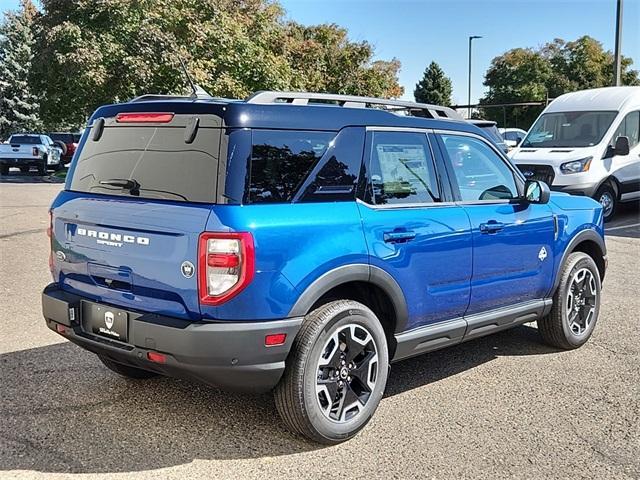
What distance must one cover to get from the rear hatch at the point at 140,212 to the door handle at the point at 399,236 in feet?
3.53

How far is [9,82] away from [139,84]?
2673 centimetres

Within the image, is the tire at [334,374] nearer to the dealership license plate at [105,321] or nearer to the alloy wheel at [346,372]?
the alloy wheel at [346,372]

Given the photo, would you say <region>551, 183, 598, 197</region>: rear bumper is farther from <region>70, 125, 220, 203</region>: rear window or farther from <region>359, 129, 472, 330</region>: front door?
<region>70, 125, 220, 203</region>: rear window

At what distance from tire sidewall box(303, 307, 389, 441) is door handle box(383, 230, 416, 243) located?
0.43 meters

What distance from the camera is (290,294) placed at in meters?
3.40

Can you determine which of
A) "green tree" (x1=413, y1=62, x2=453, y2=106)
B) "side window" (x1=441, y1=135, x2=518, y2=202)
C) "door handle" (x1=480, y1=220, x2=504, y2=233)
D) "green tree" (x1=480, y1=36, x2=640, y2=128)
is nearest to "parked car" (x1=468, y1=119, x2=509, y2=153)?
"side window" (x1=441, y1=135, x2=518, y2=202)

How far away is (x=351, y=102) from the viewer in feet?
13.2

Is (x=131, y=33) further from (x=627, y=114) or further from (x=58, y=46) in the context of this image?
(x=627, y=114)

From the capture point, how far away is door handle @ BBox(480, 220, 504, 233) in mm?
4480

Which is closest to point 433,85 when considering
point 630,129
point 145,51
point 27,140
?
point 27,140

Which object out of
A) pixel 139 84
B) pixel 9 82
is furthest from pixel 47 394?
pixel 9 82

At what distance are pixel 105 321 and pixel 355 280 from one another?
1.38 metres

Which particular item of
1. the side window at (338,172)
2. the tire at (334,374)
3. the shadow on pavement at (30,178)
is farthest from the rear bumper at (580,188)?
the shadow on pavement at (30,178)

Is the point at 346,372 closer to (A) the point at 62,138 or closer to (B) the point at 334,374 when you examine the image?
(B) the point at 334,374
